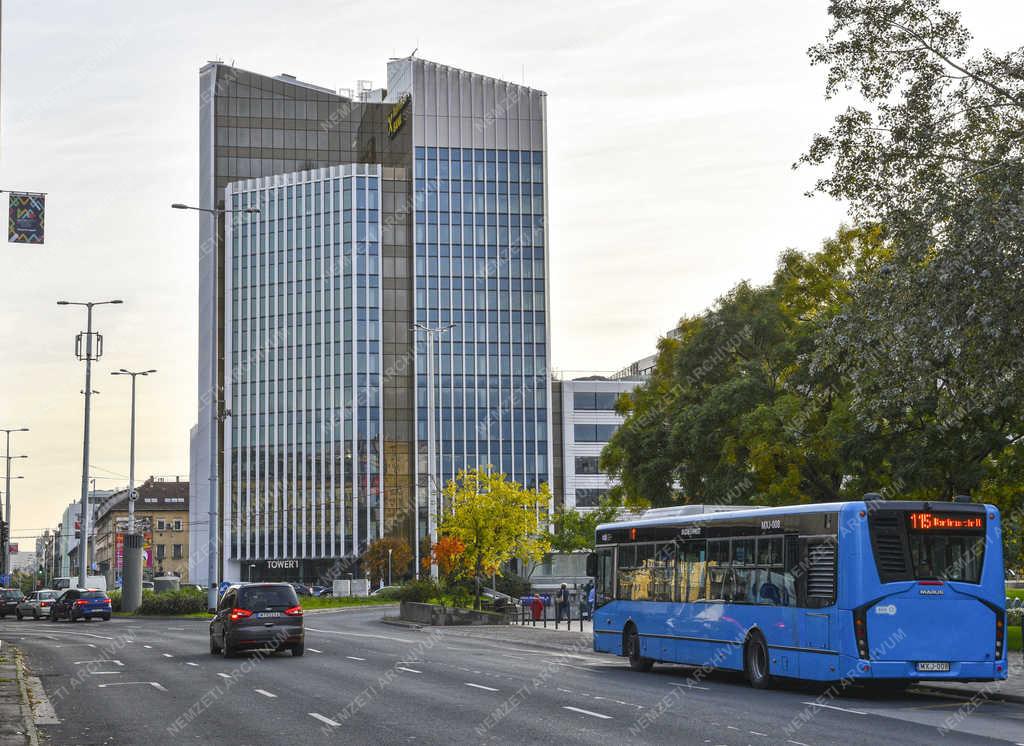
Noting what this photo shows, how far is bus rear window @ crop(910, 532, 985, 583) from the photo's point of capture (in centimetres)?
2086

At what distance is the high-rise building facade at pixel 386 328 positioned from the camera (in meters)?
124

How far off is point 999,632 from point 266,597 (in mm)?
16747

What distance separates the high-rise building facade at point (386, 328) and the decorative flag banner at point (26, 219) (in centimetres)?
10201

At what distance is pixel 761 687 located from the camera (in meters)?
23.0

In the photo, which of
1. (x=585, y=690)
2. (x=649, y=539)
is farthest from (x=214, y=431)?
(x=585, y=690)

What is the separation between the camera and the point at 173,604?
63.0 meters

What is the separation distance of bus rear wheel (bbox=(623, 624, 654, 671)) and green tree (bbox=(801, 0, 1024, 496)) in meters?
6.44

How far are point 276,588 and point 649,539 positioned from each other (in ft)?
29.4

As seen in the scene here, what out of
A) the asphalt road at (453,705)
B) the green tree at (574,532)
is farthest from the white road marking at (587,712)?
the green tree at (574,532)

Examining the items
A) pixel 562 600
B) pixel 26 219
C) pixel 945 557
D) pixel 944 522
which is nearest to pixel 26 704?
pixel 26 219

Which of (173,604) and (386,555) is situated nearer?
(173,604)

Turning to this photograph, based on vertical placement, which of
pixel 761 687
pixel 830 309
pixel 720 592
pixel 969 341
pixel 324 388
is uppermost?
pixel 324 388

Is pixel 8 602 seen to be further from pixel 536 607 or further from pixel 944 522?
pixel 944 522

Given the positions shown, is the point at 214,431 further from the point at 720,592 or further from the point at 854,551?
the point at 854,551
